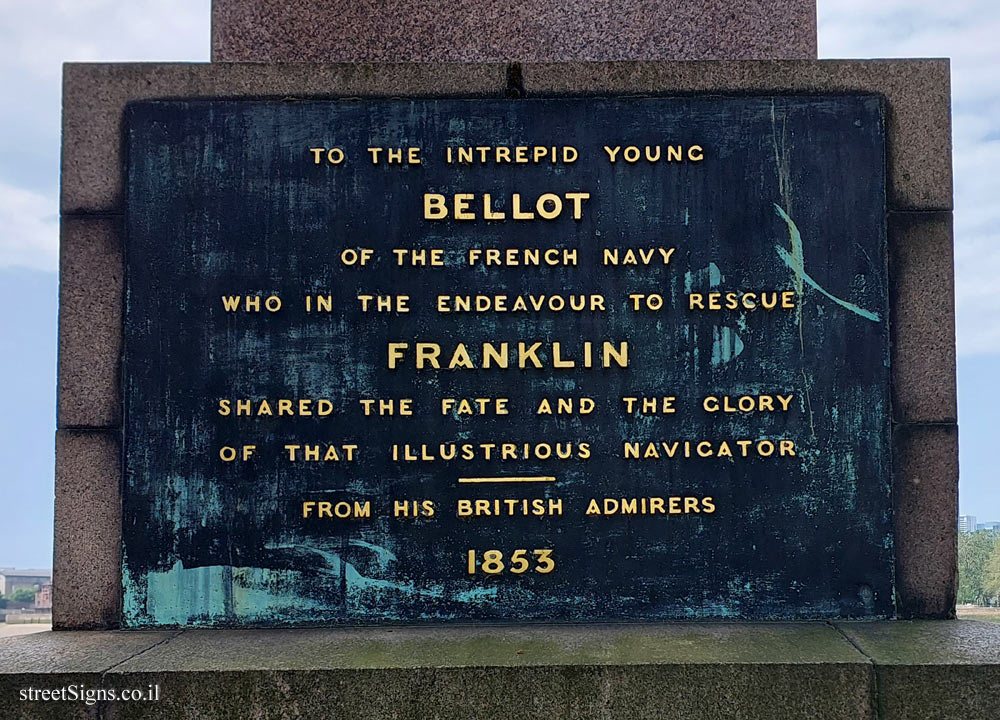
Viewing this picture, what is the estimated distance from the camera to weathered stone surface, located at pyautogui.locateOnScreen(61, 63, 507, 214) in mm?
4551

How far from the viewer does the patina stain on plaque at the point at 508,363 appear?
170 inches

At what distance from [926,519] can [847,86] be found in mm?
2063

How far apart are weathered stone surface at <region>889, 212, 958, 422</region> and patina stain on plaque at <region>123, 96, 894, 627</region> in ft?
0.39

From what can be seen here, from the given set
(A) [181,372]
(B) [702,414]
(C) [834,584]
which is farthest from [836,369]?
(A) [181,372]

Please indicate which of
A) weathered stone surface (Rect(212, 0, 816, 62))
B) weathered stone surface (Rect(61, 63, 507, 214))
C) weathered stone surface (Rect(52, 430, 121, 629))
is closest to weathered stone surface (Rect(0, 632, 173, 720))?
weathered stone surface (Rect(52, 430, 121, 629))

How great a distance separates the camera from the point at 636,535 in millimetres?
4328

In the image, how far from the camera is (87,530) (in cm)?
441

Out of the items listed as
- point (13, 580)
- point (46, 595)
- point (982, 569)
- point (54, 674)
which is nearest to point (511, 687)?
point (54, 674)

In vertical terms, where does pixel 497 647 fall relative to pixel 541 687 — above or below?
above

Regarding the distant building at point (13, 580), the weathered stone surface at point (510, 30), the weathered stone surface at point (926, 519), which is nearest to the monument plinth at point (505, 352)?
the weathered stone surface at point (926, 519)

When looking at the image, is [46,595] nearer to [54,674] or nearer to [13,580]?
[54,674]

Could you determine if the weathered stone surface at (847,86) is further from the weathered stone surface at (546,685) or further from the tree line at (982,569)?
the tree line at (982,569)

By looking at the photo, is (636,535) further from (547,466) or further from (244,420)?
(244,420)

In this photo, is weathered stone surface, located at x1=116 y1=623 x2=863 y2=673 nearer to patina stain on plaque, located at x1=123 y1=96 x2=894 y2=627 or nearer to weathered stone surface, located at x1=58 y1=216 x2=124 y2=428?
patina stain on plaque, located at x1=123 y1=96 x2=894 y2=627
